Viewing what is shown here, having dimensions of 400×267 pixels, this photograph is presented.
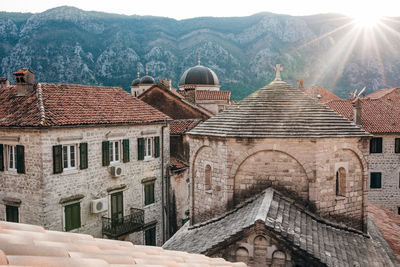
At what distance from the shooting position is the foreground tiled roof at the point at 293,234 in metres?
9.07

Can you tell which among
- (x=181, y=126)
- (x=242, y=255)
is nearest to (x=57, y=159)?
(x=242, y=255)

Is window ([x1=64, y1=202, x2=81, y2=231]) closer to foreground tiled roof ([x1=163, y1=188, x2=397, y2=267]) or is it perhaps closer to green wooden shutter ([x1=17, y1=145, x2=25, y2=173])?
green wooden shutter ([x1=17, y1=145, x2=25, y2=173])

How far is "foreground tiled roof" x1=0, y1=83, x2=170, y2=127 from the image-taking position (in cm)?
1641

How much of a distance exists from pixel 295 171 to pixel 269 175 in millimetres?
931

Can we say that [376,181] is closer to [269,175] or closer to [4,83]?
Answer: [269,175]

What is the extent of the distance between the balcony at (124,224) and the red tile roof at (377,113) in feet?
64.2

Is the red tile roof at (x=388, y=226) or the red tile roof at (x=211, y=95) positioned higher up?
the red tile roof at (x=211, y=95)

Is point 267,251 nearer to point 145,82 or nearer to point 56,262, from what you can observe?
point 56,262

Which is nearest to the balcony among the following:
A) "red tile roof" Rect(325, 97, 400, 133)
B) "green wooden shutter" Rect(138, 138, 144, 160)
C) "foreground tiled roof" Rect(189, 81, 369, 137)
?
"green wooden shutter" Rect(138, 138, 144, 160)

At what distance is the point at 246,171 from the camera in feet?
42.3

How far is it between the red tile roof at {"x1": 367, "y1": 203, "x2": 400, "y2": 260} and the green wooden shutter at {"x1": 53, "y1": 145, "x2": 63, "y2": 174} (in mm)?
14350

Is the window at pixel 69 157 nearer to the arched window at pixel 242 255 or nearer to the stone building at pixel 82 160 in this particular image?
the stone building at pixel 82 160

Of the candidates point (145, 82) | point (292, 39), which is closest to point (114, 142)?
point (145, 82)

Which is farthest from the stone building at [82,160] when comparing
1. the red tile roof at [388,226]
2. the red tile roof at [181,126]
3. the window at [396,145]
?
the window at [396,145]
